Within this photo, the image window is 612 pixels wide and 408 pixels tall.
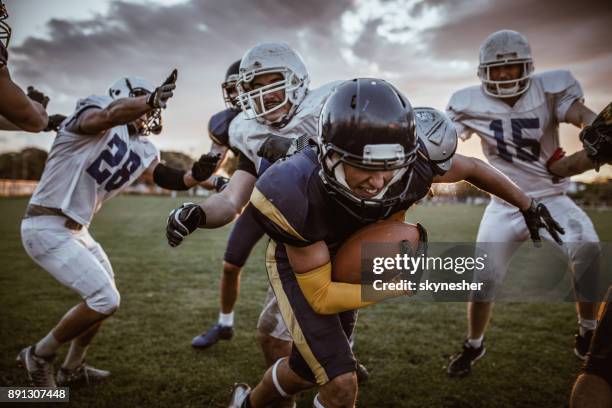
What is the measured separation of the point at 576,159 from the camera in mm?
3205

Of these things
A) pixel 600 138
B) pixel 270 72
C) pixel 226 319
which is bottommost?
pixel 226 319

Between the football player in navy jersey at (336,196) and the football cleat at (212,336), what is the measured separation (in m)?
1.86

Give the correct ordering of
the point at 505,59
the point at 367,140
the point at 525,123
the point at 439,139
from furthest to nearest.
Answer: the point at 525,123
the point at 505,59
the point at 439,139
the point at 367,140

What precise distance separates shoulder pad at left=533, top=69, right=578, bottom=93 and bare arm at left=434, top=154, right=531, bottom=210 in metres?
1.53

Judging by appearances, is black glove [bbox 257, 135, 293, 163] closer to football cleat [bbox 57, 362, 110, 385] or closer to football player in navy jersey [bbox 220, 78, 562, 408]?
football player in navy jersey [bbox 220, 78, 562, 408]

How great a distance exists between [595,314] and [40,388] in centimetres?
432

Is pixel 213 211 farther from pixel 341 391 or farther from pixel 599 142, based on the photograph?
pixel 599 142

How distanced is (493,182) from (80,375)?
330cm

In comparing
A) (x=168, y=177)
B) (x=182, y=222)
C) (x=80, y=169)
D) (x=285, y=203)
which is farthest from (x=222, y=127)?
(x=285, y=203)

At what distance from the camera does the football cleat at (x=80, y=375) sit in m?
3.40

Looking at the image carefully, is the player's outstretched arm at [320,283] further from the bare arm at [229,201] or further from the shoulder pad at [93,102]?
the shoulder pad at [93,102]

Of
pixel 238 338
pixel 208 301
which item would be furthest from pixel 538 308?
pixel 208 301

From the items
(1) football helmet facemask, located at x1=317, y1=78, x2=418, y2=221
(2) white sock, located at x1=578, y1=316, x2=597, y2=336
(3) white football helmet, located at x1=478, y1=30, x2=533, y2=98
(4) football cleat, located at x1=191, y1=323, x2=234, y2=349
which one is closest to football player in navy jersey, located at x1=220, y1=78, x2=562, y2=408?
(1) football helmet facemask, located at x1=317, y1=78, x2=418, y2=221

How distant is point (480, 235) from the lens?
3.89m
